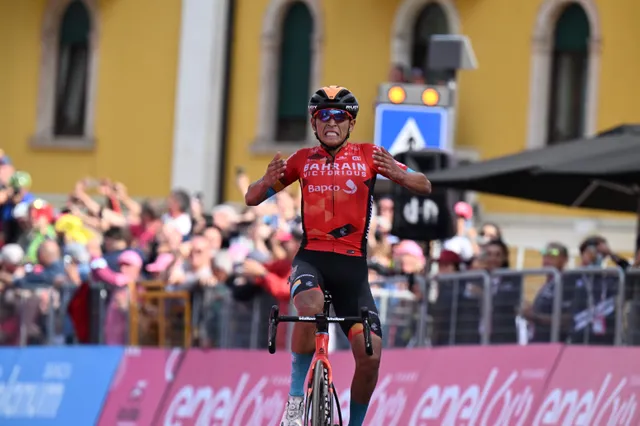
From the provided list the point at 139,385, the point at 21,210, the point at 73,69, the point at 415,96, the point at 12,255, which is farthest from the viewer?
the point at 73,69

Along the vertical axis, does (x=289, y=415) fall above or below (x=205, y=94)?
below

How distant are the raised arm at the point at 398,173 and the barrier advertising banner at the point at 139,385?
22.1 feet

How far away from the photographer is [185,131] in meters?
32.5

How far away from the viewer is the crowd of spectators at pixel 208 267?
16.6 meters

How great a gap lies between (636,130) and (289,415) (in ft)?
21.5

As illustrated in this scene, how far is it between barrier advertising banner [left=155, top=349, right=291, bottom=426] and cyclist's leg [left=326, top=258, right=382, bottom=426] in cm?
450

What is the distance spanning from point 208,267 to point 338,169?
7.33m

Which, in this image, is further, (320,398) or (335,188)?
(335,188)

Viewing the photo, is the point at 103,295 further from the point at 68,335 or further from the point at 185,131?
the point at 185,131

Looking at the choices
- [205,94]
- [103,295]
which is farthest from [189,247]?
[205,94]

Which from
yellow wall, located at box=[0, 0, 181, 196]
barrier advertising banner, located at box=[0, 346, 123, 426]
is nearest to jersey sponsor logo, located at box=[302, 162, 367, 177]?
barrier advertising banner, located at box=[0, 346, 123, 426]

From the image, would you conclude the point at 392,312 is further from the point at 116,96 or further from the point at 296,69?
the point at 116,96

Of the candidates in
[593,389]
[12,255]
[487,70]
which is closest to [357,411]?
[593,389]

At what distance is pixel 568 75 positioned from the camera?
29.1m
